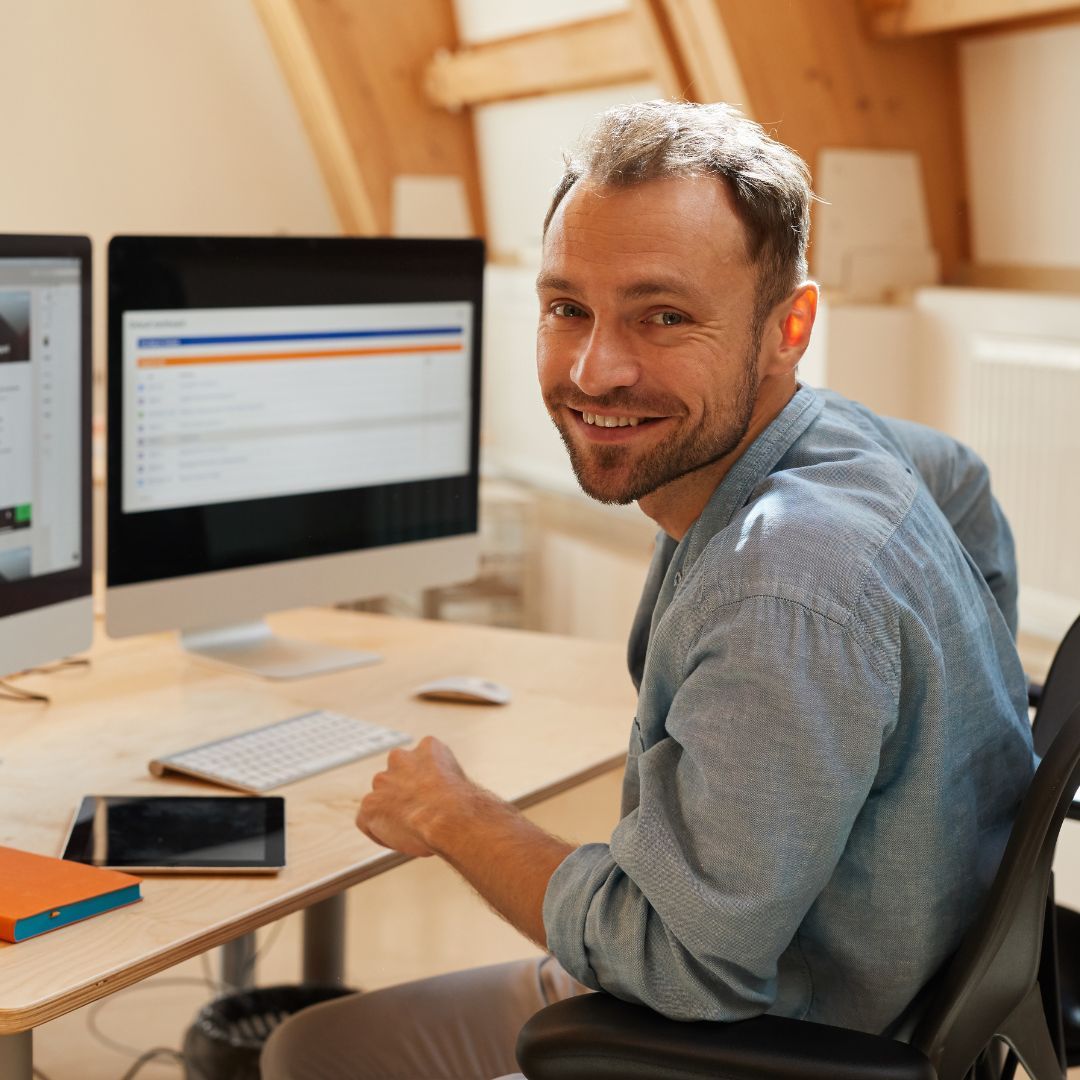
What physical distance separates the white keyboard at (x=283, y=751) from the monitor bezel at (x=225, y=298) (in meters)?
0.28

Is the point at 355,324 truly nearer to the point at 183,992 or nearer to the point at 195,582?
the point at 195,582

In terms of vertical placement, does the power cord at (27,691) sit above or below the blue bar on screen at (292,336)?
below

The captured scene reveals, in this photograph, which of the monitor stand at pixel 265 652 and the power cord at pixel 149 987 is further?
the power cord at pixel 149 987

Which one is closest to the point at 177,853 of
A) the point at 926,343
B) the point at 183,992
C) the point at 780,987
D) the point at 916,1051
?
the point at 780,987

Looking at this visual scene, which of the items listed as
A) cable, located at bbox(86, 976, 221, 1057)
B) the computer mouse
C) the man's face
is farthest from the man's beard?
cable, located at bbox(86, 976, 221, 1057)

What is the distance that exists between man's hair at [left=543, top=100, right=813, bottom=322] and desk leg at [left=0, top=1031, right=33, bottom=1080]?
→ 2.71 ft

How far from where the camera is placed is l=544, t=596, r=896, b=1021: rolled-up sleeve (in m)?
1.01

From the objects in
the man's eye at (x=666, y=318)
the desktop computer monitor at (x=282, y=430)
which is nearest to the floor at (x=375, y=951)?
the desktop computer monitor at (x=282, y=430)

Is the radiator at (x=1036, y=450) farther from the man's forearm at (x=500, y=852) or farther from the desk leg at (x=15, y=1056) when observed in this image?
the desk leg at (x=15, y=1056)

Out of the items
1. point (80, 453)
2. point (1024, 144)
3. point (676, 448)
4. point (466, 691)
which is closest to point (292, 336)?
point (80, 453)

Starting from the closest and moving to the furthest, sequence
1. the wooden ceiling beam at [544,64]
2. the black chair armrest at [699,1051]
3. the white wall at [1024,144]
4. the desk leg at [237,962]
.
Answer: the black chair armrest at [699,1051] → the desk leg at [237,962] → the white wall at [1024,144] → the wooden ceiling beam at [544,64]

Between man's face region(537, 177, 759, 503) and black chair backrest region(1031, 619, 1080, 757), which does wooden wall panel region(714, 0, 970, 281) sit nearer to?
black chair backrest region(1031, 619, 1080, 757)

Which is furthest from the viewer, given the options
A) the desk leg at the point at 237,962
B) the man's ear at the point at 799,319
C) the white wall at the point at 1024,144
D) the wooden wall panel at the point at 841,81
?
the wooden wall panel at the point at 841,81

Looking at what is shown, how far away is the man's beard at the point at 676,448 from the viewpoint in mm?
1226
